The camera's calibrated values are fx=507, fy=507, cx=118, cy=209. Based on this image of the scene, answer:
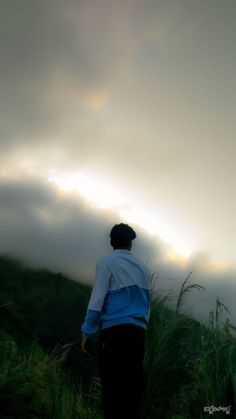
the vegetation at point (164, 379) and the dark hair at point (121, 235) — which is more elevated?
the dark hair at point (121, 235)

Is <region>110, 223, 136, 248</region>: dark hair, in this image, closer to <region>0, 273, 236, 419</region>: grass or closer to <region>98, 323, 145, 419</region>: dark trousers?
<region>98, 323, 145, 419</region>: dark trousers

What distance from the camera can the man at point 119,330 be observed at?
15.0 feet

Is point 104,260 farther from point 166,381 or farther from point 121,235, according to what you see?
point 166,381

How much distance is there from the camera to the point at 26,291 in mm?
128375

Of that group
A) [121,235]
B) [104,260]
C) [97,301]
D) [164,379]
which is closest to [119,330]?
[97,301]

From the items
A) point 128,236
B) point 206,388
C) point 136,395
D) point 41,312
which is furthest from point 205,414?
point 41,312

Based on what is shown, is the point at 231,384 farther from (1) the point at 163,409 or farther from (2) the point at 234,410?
(1) the point at 163,409

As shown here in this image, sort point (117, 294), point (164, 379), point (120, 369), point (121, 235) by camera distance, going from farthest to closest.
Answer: point (164, 379) → point (121, 235) → point (117, 294) → point (120, 369)

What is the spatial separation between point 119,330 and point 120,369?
0.35 metres

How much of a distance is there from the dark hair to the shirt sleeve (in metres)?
0.32

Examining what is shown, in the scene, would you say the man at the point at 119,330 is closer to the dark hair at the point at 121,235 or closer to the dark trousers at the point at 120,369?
the dark trousers at the point at 120,369

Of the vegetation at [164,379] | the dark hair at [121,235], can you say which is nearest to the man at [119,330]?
the dark hair at [121,235]

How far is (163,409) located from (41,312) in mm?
107824

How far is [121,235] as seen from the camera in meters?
5.01
